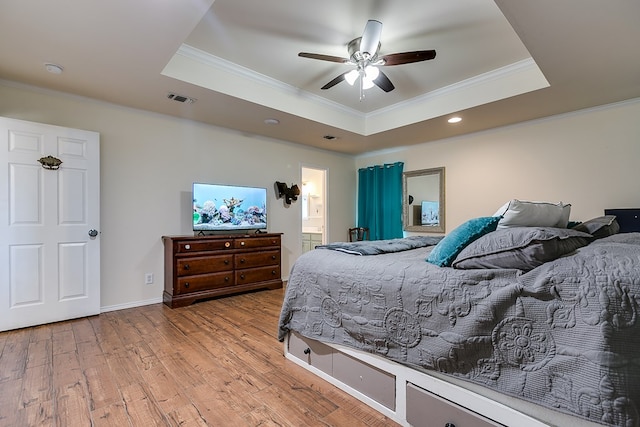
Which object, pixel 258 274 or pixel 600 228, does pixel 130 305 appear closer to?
pixel 258 274

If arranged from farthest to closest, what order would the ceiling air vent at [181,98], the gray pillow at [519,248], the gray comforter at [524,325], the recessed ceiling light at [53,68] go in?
the ceiling air vent at [181,98] < the recessed ceiling light at [53,68] < the gray pillow at [519,248] < the gray comforter at [524,325]

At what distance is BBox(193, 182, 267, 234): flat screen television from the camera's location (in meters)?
3.88

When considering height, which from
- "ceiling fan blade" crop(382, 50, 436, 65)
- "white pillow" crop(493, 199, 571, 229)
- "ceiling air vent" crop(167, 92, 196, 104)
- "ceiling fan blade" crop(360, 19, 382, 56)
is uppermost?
"ceiling fan blade" crop(360, 19, 382, 56)

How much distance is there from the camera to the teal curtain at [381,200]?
531 centimetres

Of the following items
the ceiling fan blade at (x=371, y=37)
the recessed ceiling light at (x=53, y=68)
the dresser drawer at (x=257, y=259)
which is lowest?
the dresser drawer at (x=257, y=259)

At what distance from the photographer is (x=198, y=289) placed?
11.9 ft

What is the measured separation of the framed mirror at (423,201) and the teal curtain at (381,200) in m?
0.13

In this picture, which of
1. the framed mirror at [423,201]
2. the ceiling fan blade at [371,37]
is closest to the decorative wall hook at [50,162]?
the ceiling fan blade at [371,37]

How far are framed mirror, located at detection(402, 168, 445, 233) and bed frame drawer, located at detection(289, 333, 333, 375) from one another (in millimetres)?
3465

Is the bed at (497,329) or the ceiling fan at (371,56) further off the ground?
the ceiling fan at (371,56)

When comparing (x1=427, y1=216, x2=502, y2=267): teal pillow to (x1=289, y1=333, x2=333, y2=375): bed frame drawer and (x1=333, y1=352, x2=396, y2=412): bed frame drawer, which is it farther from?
(x1=289, y1=333, x2=333, y2=375): bed frame drawer

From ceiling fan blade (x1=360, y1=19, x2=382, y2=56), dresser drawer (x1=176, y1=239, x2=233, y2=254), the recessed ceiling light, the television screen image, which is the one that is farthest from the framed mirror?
the recessed ceiling light

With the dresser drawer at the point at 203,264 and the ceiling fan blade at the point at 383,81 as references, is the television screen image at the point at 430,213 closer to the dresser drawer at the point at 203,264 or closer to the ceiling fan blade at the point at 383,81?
the ceiling fan blade at the point at 383,81

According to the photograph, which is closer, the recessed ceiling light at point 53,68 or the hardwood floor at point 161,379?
the hardwood floor at point 161,379
